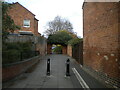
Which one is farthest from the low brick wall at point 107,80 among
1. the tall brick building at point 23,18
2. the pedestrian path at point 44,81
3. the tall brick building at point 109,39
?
the tall brick building at point 23,18

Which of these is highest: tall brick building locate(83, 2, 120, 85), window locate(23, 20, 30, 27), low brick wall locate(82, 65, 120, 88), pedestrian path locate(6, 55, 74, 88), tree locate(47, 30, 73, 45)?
window locate(23, 20, 30, 27)

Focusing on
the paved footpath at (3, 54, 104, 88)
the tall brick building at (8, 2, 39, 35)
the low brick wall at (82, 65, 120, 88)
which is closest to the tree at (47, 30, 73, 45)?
the tall brick building at (8, 2, 39, 35)

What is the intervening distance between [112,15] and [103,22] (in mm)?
942

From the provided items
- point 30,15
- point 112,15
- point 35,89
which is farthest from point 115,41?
point 30,15

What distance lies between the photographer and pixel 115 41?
17.6 ft

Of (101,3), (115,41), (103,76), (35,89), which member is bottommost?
(35,89)

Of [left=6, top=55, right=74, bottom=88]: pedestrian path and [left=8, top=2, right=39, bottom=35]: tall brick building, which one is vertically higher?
[left=8, top=2, right=39, bottom=35]: tall brick building

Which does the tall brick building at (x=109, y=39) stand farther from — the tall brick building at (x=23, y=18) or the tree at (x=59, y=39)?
the tree at (x=59, y=39)

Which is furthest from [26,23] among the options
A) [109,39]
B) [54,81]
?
[109,39]

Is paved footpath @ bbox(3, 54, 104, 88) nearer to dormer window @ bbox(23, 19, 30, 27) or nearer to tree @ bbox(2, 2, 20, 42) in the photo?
tree @ bbox(2, 2, 20, 42)

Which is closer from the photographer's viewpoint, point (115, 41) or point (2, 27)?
point (115, 41)

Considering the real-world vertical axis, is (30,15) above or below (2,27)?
above

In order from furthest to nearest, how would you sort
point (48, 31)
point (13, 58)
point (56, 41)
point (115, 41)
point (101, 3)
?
1. point (48, 31)
2. point (56, 41)
3. point (13, 58)
4. point (101, 3)
5. point (115, 41)

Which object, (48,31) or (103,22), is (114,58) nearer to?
(103,22)
